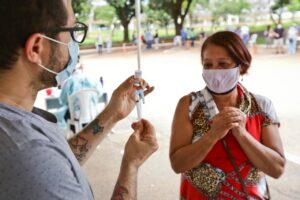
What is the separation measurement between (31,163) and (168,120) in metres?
5.87

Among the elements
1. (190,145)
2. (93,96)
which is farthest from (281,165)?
(93,96)

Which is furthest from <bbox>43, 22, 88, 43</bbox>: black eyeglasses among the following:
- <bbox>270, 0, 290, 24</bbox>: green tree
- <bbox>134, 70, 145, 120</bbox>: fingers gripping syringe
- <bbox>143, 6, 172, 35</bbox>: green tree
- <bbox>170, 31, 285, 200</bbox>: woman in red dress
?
<bbox>143, 6, 172, 35</bbox>: green tree

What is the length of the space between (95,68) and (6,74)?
573 inches

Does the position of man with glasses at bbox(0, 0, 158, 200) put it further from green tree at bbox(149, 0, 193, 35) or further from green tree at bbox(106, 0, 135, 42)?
green tree at bbox(149, 0, 193, 35)

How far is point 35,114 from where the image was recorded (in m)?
1.10

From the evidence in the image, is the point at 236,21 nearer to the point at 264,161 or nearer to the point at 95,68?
the point at 95,68

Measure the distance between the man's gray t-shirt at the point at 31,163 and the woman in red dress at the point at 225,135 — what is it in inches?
35.5

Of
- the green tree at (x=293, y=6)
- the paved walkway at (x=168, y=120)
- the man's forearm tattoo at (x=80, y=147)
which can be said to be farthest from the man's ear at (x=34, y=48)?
the green tree at (x=293, y=6)

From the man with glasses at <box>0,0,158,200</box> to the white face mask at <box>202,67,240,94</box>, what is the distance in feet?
2.45

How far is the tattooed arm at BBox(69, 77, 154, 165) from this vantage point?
1.63 meters

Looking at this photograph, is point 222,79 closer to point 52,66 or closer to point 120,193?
point 120,193

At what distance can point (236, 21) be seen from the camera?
3369 cm

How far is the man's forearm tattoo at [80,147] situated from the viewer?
5.25ft

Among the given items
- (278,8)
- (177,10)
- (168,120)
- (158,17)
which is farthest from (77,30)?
(158,17)
